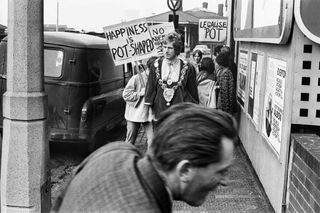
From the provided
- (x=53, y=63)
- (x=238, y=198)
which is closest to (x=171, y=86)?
(x=238, y=198)

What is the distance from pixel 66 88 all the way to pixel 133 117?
3.85ft

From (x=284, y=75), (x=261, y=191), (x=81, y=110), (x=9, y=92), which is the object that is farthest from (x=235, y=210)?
(x=81, y=110)

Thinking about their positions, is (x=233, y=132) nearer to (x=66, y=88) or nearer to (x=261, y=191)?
(x=261, y=191)

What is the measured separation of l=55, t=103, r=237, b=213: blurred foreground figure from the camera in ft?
4.83

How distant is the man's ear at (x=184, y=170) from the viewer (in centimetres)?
151

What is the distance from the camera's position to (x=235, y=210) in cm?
585

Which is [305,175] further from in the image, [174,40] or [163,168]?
[163,168]

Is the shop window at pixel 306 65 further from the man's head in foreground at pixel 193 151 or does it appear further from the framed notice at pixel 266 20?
the man's head in foreground at pixel 193 151

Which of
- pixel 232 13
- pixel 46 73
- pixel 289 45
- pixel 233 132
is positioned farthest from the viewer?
pixel 232 13

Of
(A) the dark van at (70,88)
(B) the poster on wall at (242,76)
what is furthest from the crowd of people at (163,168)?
(B) the poster on wall at (242,76)

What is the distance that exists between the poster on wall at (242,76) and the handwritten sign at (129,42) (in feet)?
4.96

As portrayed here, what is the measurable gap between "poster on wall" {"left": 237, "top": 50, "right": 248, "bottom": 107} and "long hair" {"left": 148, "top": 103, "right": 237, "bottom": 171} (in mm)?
7064

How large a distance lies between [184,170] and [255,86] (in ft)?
19.3

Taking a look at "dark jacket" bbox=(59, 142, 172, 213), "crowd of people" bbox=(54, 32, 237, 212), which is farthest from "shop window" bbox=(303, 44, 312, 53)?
"dark jacket" bbox=(59, 142, 172, 213)
